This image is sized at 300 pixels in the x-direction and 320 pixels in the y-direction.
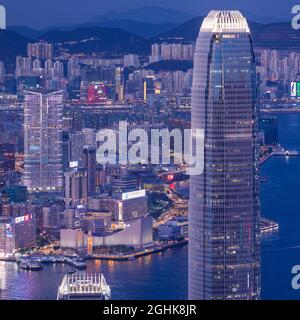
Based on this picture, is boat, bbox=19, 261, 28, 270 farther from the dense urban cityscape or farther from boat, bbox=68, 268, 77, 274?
boat, bbox=68, 268, 77, 274

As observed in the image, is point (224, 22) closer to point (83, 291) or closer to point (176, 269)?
point (176, 269)

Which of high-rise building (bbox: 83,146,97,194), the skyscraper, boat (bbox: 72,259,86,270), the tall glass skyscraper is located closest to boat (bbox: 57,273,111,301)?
the tall glass skyscraper

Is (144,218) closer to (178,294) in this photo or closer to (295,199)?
(295,199)

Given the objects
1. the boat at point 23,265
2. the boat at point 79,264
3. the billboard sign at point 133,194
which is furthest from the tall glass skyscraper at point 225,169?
the billboard sign at point 133,194

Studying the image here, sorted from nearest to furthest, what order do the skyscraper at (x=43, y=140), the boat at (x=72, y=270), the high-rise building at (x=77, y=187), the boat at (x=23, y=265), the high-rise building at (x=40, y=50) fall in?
the high-rise building at (x=40, y=50), the boat at (x=72, y=270), the boat at (x=23, y=265), the high-rise building at (x=77, y=187), the skyscraper at (x=43, y=140)

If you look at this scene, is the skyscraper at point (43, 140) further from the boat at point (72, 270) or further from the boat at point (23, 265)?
the boat at point (72, 270)

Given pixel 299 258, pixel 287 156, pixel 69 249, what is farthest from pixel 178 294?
pixel 287 156
